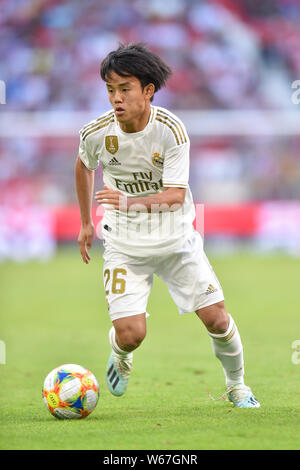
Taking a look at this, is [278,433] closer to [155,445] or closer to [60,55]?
[155,445]

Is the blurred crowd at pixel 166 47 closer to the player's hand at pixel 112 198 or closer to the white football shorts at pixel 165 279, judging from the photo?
the white football shorts at pixel 165 279

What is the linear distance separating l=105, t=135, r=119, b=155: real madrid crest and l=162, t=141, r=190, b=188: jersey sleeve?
1.20 feet

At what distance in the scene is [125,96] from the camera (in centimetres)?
544

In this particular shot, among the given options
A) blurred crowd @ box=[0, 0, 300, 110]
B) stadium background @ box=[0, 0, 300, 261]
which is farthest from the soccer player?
blurred crowd @ box=[0, 0, 300, 110]

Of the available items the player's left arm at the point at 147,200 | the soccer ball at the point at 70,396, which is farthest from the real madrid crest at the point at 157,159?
the soccer ball at the point at 70,396

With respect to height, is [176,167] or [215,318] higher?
[176,167]

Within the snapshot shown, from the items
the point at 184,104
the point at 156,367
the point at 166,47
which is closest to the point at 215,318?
the point at 156,367

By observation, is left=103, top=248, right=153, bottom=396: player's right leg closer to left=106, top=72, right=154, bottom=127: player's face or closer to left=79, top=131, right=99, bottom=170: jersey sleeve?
left=79, top=131, right=99, bottom=170: jersey sleeve

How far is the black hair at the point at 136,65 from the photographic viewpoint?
5.41 m

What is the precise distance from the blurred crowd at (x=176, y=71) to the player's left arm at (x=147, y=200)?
51.6 feet

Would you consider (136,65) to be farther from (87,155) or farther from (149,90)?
(87,155)

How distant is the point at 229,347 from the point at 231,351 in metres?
0.04

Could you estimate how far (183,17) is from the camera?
2548 cm
